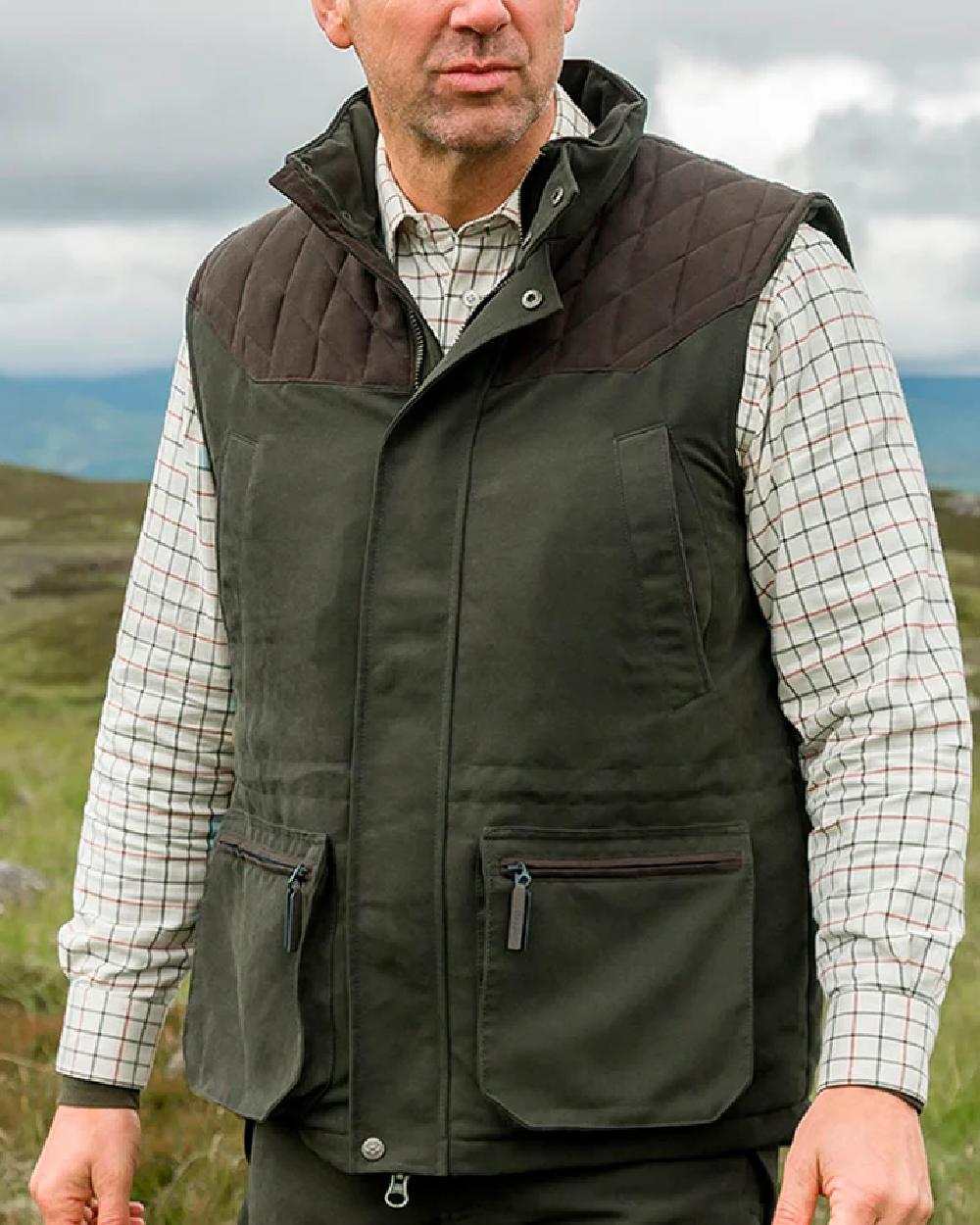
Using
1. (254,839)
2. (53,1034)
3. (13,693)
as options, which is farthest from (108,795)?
(13,693)

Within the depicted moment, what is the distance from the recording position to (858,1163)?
2928mm

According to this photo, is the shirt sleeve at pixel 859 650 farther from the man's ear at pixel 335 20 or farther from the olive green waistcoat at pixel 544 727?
the man's ear at pixel 335 20

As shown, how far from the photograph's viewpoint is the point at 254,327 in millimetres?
3654

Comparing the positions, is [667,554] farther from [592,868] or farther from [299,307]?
[299,307]

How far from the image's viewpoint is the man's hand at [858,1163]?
9.53 ft

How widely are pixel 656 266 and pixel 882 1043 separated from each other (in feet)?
4.32

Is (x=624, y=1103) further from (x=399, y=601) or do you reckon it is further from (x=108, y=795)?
(x=108, y=795)

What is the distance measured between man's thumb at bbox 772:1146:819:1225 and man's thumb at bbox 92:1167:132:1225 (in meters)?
1.36

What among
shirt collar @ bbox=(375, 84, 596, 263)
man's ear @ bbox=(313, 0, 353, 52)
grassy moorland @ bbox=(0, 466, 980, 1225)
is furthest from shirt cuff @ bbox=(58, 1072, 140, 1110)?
man's ear @ bbox=(313, 0, 353, 52)

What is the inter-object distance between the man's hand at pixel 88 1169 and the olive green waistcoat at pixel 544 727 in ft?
1.51

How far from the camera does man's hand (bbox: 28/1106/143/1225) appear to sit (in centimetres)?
374

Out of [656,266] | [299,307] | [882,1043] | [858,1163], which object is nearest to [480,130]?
[656,266]

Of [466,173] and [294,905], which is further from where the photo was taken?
[466,173]

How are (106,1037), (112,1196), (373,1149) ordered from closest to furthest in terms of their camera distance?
(373,1149) → (112,1196) → (106,1037)
